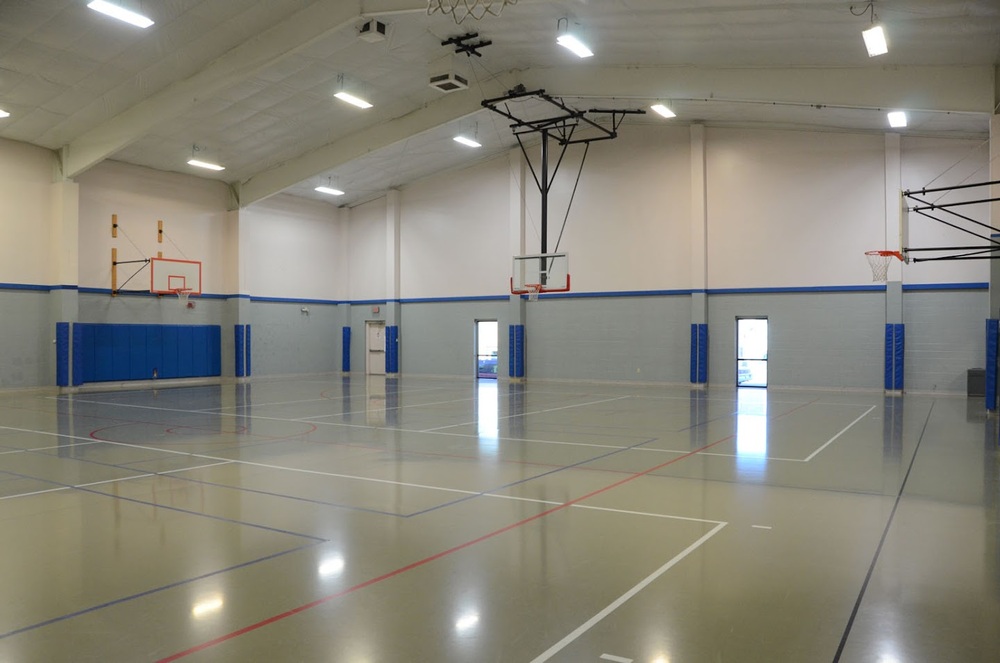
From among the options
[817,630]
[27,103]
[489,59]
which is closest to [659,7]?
[489,59]

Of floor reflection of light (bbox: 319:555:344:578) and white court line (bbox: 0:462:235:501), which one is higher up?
floor reflection of light (bbox: 319:555:344:578)

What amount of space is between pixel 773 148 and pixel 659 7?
1003 centimetres

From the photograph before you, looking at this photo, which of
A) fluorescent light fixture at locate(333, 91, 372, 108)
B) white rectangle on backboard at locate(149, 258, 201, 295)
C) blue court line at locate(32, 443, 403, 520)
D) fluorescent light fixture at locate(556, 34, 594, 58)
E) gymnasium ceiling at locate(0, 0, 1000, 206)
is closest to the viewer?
blue court line at locate(32, 443, 403, 520)

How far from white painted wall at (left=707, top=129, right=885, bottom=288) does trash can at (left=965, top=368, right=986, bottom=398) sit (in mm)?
4118

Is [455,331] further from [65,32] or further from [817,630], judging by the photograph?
[817,630]

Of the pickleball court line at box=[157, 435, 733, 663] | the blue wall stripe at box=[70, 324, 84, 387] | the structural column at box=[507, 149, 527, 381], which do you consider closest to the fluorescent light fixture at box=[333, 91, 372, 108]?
the structural column at box=[507, 149, 527, 381]

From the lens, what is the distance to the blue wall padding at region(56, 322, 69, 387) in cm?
2333

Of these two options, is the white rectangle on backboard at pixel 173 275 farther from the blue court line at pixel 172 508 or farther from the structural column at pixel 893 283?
the structural column at pixel 893 283

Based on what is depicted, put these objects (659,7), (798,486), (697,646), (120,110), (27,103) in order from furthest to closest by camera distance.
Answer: (120,110)
(27,103)
(659,7)
(798,486)
(697,646)

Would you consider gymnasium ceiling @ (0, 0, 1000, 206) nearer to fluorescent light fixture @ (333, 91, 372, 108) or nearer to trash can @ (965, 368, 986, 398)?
fluorescent light fixture @ (333, 91, 372, 108)

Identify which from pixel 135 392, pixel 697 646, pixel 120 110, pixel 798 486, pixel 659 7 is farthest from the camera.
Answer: pixel 135 392

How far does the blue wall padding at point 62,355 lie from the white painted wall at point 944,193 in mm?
26751

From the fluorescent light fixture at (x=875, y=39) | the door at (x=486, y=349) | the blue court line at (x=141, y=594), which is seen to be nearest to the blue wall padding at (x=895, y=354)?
the fluorescent light fixture at (x=875, y=39)

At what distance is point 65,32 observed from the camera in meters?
16.2
